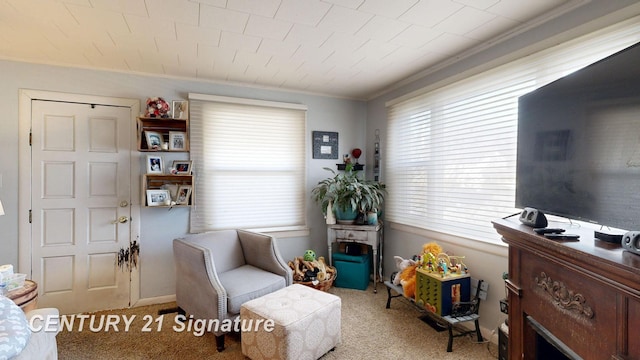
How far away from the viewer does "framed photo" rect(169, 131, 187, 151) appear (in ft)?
9.35

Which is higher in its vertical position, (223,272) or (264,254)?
(264,254)

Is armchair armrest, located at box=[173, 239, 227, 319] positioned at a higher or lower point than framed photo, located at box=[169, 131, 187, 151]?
lower

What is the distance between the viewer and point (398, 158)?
10.6 feet

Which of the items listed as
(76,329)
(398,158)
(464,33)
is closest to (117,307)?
(76,329)

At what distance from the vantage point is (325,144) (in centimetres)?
359

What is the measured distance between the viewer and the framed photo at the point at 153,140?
9.01 feet

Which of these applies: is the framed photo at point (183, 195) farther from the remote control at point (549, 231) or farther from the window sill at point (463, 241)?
the remote control at point (549, 231)

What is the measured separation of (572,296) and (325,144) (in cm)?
282

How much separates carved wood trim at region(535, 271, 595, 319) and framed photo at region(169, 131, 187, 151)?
9.72ft

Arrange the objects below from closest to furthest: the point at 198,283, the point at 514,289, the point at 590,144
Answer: the point at 590,144, the point at 514,289, the point at 198,283

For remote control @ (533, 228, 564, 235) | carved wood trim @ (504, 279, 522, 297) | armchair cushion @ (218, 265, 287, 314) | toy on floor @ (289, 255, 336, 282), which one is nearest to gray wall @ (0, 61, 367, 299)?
toy on floor @ (289, 255, 336, 282)

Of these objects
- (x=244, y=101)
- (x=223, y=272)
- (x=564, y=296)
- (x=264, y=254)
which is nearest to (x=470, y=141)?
(x=564, y=296)

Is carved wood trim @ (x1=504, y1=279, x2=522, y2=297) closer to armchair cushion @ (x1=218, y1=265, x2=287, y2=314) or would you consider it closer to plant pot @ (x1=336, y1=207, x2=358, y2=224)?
armchair cushion @ (x1=218, y1=265, x2=287, y2=314)

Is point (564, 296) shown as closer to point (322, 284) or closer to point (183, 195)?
point (322, 284)
